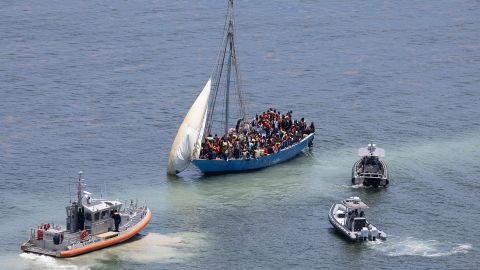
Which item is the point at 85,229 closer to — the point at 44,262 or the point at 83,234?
the point at 83,234

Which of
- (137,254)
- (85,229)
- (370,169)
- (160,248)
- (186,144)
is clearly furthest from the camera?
(186,144)

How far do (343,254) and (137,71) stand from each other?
64368 mm

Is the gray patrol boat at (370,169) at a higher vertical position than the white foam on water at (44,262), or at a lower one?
higher

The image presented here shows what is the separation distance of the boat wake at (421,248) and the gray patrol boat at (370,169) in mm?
13819

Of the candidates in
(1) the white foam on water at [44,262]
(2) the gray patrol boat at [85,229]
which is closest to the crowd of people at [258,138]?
(2) the gray patrol boat at [85,229]

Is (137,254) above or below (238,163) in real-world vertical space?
below

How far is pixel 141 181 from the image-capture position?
398 ft

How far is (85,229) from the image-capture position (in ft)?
339

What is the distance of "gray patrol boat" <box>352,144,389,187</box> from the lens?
392ft

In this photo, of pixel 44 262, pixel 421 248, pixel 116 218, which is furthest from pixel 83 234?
pixel 421 248

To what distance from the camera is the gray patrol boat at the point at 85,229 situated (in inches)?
3979

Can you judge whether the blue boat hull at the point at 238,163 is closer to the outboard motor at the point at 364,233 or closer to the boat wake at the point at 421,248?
the outboard motor at the point at 364,233

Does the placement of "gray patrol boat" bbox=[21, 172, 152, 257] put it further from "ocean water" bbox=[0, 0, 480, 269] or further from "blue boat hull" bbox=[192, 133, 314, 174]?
"blue boat hull" bbox=[192, 133, 314, 174]

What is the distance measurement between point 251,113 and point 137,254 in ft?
149
